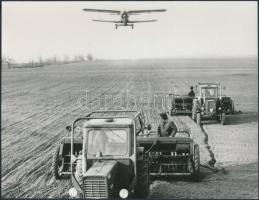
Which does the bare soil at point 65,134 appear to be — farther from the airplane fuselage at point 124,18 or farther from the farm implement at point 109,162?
the airplane fuselage at point 124,18

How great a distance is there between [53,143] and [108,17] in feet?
81.9

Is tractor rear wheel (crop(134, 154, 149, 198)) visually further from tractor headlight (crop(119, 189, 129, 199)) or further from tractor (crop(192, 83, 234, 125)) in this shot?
tractor (crop(192, 83, 234, 125))

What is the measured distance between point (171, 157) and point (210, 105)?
29.5 feet

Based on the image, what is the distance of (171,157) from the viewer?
1088 cm

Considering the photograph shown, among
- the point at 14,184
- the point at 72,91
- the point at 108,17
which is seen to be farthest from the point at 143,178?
the point at 108,17

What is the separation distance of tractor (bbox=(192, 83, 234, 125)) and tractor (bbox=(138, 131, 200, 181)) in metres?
7.56

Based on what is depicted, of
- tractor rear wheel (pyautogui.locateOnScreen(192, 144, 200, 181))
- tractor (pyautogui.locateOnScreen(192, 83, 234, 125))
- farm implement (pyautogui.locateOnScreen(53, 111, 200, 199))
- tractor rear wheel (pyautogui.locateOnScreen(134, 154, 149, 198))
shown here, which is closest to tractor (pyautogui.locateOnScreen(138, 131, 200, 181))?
tractor rear wheel (pyautogui.locateOnScreen(192, 144, 200, 181))

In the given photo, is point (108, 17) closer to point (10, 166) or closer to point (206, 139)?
point (206, 139)

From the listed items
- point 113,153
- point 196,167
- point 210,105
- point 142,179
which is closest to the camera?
point 113,153

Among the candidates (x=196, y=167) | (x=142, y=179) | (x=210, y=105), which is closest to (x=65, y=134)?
→ (x=210, y=105)

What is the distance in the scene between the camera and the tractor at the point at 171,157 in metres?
10.6

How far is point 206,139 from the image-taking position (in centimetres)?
1566

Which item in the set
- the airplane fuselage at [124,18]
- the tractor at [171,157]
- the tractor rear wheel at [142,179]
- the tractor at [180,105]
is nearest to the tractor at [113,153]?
the tractor rear wheel at [142,179]

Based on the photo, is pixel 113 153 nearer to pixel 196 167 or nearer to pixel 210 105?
pixel 196 167
